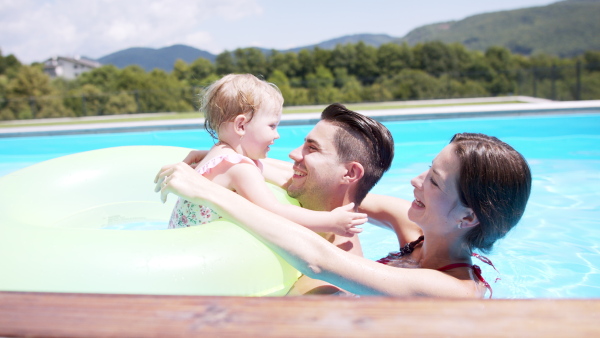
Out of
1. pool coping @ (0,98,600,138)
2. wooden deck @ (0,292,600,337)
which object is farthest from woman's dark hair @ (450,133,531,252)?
pool coping @ (0,98,600,138)

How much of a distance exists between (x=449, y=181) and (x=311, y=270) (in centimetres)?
60

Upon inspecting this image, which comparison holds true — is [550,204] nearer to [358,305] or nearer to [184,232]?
[184,232]

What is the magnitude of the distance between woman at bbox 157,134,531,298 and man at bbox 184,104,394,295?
0.38 meters

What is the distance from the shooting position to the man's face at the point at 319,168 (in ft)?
7.34

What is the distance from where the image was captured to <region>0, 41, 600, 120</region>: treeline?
17734mm

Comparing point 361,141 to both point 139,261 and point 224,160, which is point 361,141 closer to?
point 224,160

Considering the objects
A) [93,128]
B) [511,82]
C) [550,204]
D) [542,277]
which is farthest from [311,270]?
[511,82]

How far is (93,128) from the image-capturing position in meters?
9.55

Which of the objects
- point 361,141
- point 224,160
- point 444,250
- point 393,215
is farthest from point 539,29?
point 224,160

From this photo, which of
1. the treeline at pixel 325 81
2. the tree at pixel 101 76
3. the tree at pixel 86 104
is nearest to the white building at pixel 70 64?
the tree at pixel 101 76

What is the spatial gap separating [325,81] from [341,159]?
18963 millimetres

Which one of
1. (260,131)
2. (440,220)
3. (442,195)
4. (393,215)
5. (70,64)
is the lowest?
(393,215)

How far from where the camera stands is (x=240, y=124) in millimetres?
2322

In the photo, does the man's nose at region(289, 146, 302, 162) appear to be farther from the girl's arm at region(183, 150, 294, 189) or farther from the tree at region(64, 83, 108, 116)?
the tree at region(64, 83, 108, 116)
